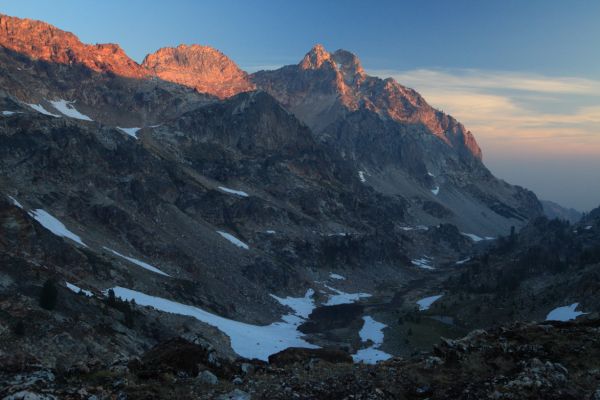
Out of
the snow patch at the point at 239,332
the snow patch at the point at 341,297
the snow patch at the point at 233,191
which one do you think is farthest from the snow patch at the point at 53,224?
the snow patch at the point at 233,191

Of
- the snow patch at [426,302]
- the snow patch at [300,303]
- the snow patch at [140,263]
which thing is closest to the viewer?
the snow patch at [140,263]

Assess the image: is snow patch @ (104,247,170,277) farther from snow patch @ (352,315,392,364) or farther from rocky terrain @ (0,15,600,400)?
snow patch @ (352,315,392,364)

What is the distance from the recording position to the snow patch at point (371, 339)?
248 ft

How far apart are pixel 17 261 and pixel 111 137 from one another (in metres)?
105

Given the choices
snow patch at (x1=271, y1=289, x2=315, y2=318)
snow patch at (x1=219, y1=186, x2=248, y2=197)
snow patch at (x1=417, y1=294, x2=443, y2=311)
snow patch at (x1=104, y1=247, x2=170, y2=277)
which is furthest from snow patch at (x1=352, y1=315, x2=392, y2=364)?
snow patch at (x1=219, y1=186, x2=248, y2=197)

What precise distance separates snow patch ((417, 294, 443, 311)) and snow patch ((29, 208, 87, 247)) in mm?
73601

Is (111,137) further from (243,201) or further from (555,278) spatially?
(555,278)

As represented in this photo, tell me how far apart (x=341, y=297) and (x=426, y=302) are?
23.3m

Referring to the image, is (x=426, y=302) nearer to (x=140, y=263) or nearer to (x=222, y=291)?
(x=222, y=291)

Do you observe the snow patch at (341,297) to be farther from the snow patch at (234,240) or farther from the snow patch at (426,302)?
the snow patch at (234,240)

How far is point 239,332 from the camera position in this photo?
80.6 meters

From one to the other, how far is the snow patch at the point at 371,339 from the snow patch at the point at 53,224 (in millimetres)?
51613

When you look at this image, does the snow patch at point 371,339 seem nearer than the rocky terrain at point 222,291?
No

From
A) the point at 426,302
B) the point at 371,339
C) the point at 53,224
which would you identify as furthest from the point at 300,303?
the point at 53,224
